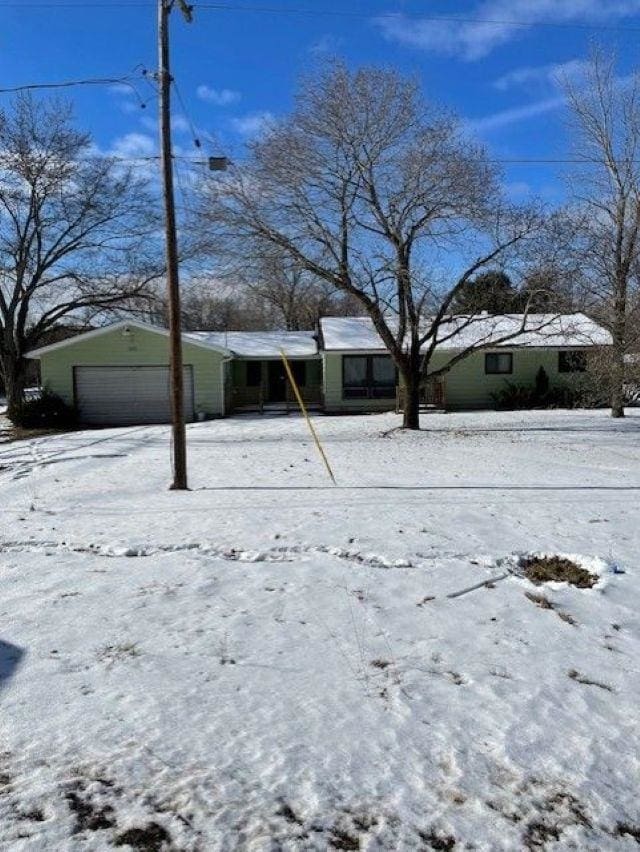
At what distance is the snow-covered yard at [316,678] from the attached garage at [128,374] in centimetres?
1814

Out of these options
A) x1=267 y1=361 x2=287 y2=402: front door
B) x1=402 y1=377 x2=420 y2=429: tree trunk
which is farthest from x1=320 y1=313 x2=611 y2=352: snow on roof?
x1=402 y1=377 x2=420 y2=429: tree trunk

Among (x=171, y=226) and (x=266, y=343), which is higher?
(x=171, y=226)

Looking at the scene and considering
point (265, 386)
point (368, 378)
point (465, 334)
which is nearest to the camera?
point (368, 378)

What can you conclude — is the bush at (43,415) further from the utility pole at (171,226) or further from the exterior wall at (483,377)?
the utility pole at (171,226)

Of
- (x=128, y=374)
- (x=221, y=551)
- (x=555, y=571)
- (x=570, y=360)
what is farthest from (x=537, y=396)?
(x=221, y=551)

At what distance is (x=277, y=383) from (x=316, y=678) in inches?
1170

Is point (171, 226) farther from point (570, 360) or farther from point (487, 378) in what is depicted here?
point (570, 360)

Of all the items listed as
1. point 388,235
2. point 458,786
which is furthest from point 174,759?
point 388,235

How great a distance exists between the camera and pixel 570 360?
2888 centimetres

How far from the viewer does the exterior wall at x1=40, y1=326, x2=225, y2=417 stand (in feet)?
88.6

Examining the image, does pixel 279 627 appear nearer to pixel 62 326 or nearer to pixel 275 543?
pixel 275 543

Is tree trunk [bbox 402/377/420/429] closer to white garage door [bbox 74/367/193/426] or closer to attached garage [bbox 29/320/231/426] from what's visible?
attached garage [bbox 29/320/231/426]

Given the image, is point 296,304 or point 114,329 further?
point 296,304

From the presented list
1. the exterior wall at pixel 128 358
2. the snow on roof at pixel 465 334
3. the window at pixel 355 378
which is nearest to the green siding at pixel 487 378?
the snow on roof at pixel 465 334
